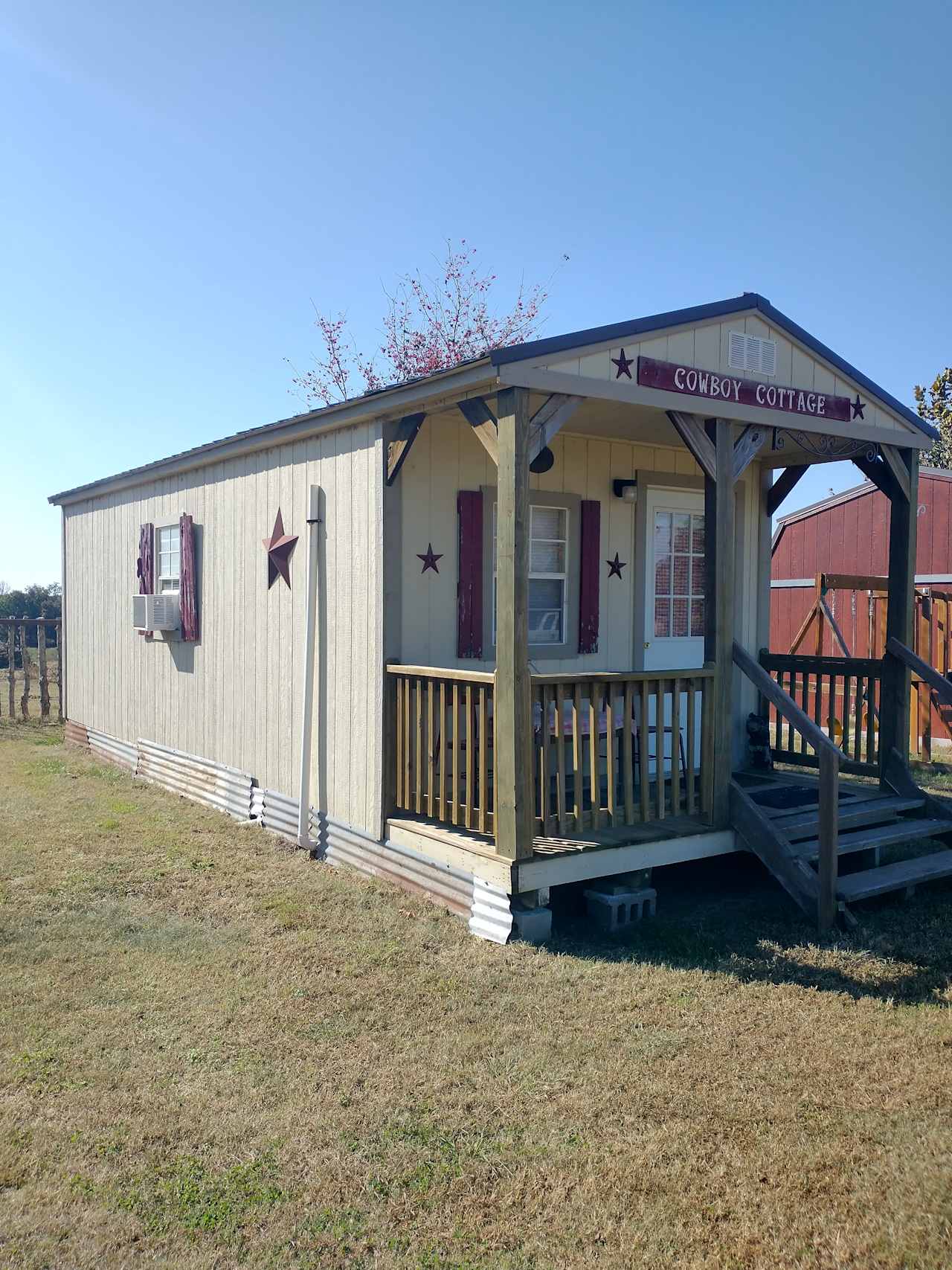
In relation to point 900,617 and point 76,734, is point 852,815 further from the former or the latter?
point 76,734

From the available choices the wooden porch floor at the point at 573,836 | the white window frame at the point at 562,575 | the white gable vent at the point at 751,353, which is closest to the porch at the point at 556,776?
the wooden porch floor at the point at 573,836

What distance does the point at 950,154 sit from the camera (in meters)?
15.8

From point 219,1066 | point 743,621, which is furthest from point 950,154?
point 219,1066

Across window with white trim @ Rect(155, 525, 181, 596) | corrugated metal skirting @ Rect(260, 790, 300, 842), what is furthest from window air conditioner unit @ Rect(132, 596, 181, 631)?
corrugated metal skirting @ Rect(260, 790, 300, 842)

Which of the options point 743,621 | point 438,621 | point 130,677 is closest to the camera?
point 438,621

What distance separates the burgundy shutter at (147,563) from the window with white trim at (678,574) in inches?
193

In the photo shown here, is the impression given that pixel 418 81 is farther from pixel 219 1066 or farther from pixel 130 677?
pixel 219 1066

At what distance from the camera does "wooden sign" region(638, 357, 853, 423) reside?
215 inches

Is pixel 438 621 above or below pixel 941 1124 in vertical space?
above

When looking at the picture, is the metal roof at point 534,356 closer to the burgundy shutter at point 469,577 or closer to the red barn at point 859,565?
the burgundy shutter at point 469,577

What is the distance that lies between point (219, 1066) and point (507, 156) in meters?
16.6

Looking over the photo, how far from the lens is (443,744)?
5414 millimetres

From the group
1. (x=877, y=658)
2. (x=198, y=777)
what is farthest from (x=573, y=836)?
(x=877, y=658)

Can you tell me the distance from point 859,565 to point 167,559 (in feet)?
35.9
